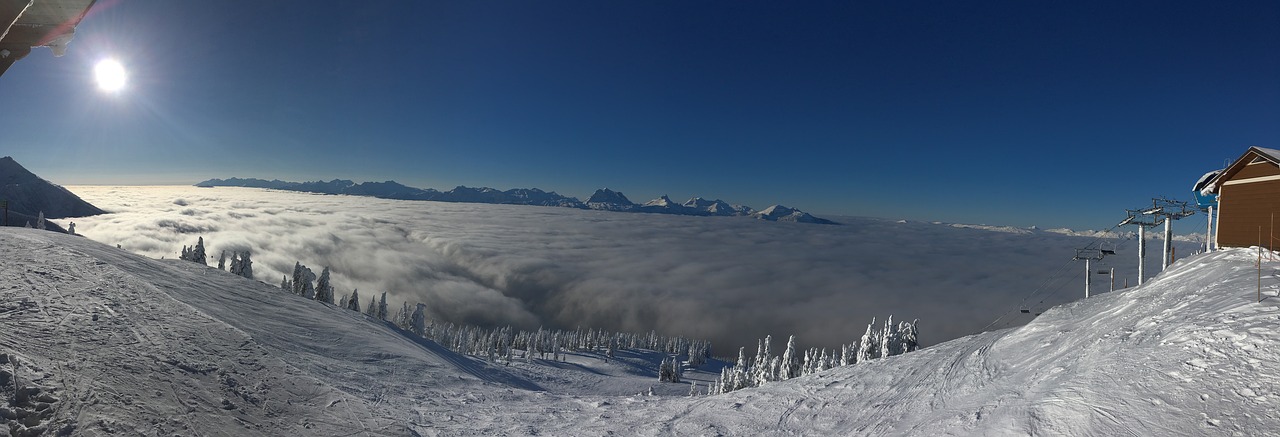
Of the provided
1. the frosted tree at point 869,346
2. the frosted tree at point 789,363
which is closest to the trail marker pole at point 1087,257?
the frosted tree at point 869,346

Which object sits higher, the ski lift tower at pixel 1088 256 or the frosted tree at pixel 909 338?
the ski lift tower at pixel 1088 256

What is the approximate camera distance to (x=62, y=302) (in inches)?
627

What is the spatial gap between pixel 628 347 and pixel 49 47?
145 meters

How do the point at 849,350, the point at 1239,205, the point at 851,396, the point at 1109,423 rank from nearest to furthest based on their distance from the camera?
the point at 1109,423
the point at 851,396
the point at 1239,205
the point at 849,350

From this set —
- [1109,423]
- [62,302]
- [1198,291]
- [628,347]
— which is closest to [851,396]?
[1109,423]

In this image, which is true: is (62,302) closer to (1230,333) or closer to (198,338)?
(198,338)

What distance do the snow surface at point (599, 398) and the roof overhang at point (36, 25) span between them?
10.2 meters

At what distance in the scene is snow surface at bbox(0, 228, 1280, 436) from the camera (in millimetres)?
8656

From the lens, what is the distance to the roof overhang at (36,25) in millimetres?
2947

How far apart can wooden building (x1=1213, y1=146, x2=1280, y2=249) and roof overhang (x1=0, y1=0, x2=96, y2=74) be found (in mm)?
27949

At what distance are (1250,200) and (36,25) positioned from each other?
3134 cm

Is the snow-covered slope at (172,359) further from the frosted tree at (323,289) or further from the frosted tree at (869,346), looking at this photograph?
the frosted tree at (869,346)

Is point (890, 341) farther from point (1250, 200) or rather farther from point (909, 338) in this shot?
point (1250, 200)

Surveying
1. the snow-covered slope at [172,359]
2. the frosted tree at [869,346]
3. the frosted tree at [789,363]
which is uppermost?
the snow-covered slope at [172,359]
